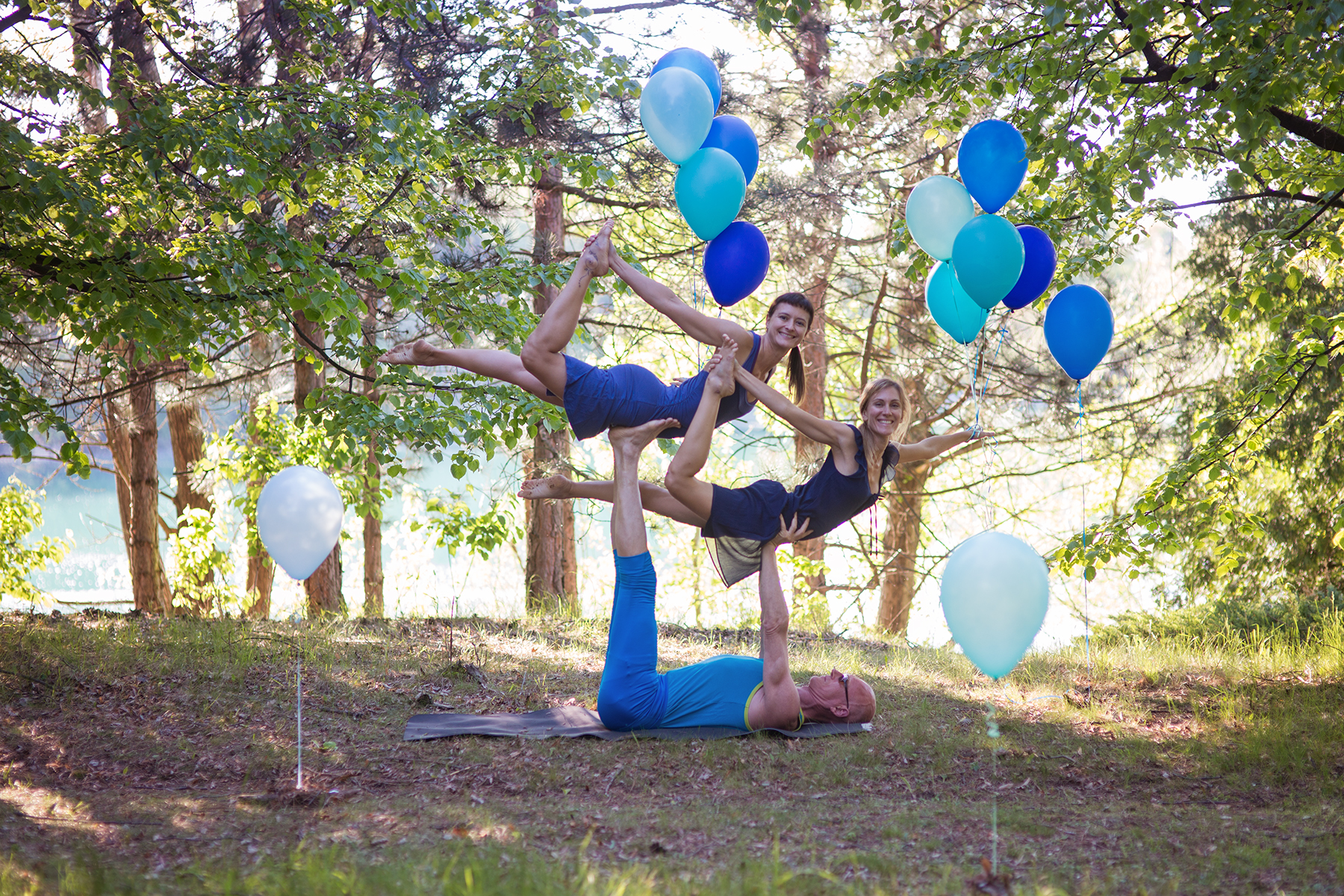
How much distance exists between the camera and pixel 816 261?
10.8 meters

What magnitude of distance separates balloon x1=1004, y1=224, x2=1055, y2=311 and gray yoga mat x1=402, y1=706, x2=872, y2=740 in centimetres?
240

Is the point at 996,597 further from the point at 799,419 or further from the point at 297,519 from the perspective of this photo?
the point at 297,519

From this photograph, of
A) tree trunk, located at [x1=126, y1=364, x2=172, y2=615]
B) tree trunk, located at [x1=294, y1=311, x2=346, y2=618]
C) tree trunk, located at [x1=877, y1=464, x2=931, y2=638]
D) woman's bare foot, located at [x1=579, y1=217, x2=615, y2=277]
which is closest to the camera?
woman's bare foot, located at [x1=579, y1=217, x2=615, y2=277]

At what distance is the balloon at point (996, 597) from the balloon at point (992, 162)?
2.03 meters

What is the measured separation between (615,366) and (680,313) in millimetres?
432

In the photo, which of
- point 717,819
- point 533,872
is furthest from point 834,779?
point 533,872

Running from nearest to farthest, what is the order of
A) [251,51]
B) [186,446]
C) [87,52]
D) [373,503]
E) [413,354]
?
[413,354]
[87,52]
[251,51]
[373,503]
[186,446]

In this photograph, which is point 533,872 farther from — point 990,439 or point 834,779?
point 990,439

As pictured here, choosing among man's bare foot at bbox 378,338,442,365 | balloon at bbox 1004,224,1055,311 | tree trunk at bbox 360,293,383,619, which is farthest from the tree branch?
balloon at bbox 1004,224,1055,311

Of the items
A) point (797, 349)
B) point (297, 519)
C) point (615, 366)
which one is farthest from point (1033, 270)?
point (297, 519)

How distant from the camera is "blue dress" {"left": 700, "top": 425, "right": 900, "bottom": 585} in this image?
15.7 ft

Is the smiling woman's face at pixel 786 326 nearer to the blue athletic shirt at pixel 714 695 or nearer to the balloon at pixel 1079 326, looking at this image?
the balloon at pixel 1079 326

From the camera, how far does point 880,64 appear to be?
32.7 feet

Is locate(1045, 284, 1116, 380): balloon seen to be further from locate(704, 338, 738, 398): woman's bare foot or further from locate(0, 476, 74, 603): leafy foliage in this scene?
locate(0, 476, 74, 603): leafy foliage
